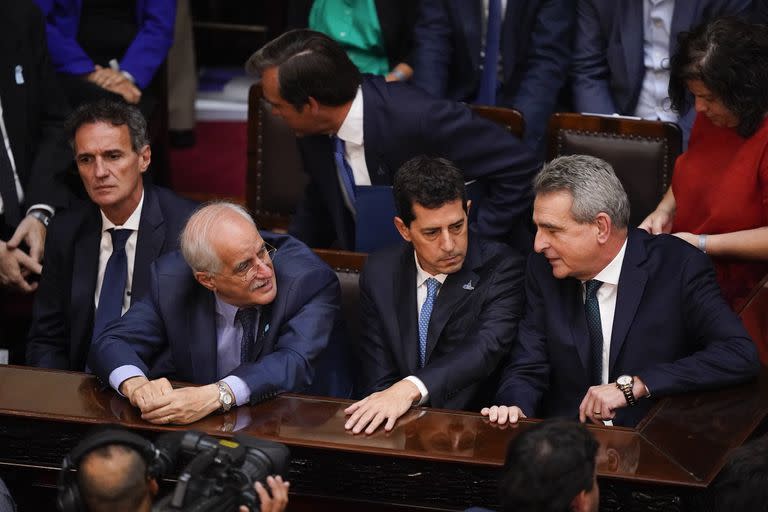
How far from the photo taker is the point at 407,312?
8.57 feet

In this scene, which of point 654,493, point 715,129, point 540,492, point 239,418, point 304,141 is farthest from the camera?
point 304,141

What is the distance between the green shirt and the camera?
3555 mm

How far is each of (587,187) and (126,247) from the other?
117 centimetres

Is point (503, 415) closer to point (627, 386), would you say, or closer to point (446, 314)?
point (627, 386)

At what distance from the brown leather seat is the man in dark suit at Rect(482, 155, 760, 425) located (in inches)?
22.0

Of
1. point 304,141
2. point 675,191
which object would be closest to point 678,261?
point 675,191

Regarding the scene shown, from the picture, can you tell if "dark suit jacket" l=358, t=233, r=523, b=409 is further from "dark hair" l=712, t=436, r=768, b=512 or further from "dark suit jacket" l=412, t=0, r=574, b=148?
"dark suit jacket" l=412, t=0, r=574, b=148

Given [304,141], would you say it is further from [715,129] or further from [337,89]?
[715,129]

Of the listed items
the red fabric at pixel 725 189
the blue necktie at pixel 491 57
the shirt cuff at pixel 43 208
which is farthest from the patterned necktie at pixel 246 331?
the blue necktie at pixel 491 57

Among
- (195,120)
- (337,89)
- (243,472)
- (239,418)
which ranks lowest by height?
(195,120)

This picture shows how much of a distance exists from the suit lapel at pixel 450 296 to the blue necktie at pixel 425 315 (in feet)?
0.06

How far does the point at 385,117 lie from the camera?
2920 millimetres

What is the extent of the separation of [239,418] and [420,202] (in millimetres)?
611

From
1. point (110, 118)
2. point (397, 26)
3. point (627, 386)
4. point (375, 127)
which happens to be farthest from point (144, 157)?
point (627, 386)
